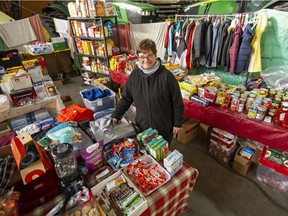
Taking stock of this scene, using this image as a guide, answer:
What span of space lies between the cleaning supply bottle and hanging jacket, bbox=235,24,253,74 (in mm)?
1251

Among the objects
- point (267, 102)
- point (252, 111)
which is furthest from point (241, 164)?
point (267, 102)

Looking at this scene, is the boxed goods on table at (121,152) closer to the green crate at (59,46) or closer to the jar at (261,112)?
the jar at (261,112)

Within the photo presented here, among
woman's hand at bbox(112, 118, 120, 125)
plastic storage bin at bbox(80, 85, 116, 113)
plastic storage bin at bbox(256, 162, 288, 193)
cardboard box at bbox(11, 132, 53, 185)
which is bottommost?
plastic storage bin at bbox(256, 162, 288, 193)

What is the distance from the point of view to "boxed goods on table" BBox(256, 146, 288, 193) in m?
1.94

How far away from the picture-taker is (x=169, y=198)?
1.17 meters

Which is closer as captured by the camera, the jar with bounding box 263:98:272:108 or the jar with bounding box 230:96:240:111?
the jar with bounding box 263:98:272:108

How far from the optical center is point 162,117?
1.77 metres

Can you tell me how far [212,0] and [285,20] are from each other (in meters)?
1.72

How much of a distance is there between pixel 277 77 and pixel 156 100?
6.07 ft

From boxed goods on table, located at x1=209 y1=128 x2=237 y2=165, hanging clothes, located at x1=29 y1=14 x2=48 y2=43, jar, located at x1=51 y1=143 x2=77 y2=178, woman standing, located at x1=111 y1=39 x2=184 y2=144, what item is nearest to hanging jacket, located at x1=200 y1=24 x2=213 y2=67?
boxed goods on table, located at x1=209 y1=128 x2=237 y2=165

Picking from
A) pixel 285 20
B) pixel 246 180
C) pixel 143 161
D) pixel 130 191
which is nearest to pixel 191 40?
pixel 285 20

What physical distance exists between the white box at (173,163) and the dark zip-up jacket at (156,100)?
0.54 m

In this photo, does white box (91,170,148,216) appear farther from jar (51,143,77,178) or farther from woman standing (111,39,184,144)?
woman standing (111,39,184,144)

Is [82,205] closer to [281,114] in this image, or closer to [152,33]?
[281,114]
